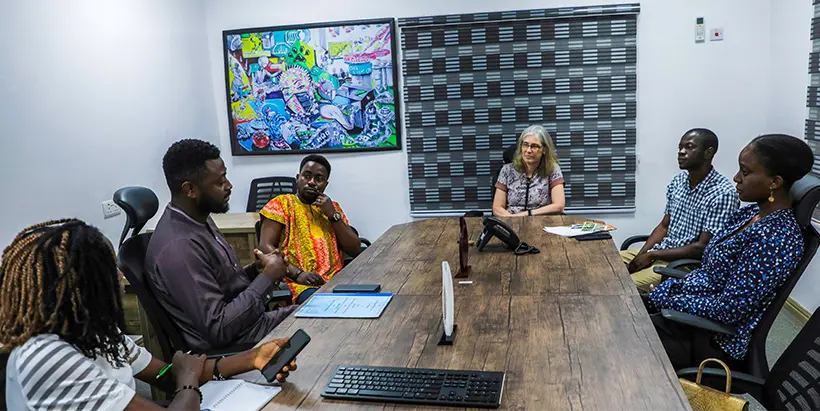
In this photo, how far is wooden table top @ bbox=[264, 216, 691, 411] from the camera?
1285mm

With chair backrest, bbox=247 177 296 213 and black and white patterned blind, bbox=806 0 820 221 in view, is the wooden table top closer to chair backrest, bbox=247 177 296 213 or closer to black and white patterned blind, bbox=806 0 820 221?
black and white patterned blind, bbox=806 0 820 221

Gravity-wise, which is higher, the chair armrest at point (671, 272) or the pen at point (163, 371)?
the pen at point (163, 371)

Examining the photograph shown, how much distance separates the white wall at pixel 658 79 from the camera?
13.1ft

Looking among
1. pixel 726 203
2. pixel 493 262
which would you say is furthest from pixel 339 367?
pixel 726 203

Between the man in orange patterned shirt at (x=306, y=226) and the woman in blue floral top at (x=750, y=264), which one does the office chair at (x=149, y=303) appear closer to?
the man in orange patterned shirt at (x=306, y=226)

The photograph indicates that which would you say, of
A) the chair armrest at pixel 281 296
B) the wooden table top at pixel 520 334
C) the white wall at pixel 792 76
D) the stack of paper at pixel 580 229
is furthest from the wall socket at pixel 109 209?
the white wall at pixel 792 76

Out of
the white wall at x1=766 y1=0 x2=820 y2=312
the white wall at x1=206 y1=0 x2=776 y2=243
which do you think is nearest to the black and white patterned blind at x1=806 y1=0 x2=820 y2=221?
the white wall at x1=766 y1=0 x2=820 y2=312

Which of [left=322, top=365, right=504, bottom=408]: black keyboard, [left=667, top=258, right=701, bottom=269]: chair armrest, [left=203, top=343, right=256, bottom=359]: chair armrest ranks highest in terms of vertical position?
[left=322, top=365, right=504, bottom=408]: black keyboard

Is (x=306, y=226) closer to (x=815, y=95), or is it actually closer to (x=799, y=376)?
(x=799, y=376)

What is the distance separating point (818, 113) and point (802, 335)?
7.02 feet

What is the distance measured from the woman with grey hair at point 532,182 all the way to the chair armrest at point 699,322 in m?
1.76

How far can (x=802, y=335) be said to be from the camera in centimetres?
158

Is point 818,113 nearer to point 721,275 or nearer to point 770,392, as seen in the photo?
point 721,275

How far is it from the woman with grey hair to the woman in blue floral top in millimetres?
1527
